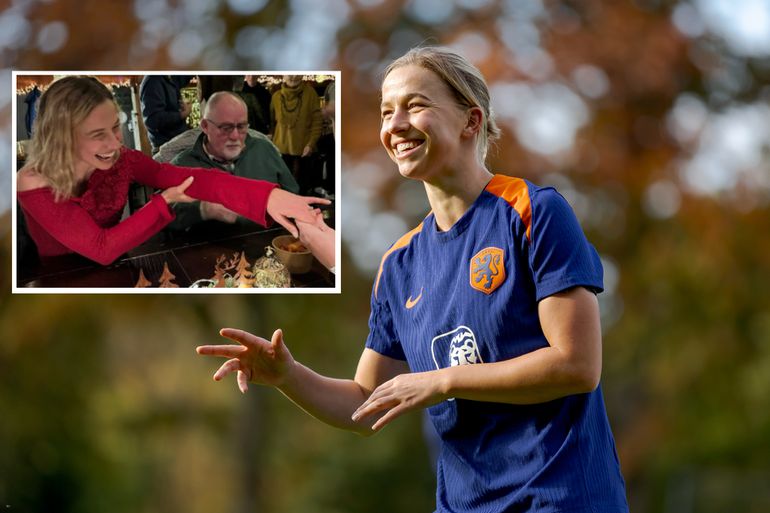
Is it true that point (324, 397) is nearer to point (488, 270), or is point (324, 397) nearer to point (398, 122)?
point (488, 270)

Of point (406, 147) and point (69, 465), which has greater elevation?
point (406, 147)

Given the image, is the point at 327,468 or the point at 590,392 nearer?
the point at 590,392

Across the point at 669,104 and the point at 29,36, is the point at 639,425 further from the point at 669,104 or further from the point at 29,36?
the point at 29,36

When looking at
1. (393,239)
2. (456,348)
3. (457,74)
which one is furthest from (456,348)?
(393,239)

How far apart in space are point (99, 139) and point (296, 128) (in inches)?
28.8

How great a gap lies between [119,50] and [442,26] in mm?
2360

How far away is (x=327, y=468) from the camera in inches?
457

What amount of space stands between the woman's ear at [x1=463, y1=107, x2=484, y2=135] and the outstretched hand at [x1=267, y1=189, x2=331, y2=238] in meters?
1.34

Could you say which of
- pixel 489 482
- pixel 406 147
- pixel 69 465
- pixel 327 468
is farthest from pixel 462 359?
pixel 327 468

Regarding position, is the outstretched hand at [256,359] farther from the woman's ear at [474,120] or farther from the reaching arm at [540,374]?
the woman's ear at [474,120]

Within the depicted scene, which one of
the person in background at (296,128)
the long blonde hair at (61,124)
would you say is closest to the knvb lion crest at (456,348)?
the person in background at (296,128)

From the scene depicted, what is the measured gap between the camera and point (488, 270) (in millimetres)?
2707

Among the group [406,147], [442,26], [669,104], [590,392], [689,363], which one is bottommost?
[689,363]

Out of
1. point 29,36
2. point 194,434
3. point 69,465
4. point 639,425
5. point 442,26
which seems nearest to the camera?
point 29,36
